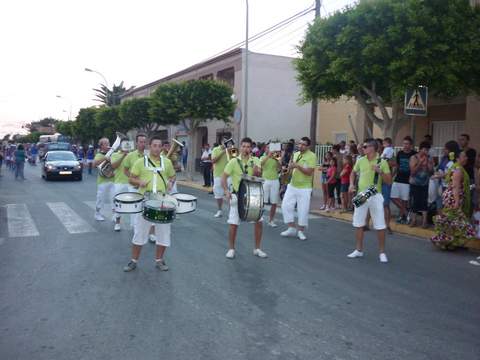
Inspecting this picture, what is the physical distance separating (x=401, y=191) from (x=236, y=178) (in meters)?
5.30

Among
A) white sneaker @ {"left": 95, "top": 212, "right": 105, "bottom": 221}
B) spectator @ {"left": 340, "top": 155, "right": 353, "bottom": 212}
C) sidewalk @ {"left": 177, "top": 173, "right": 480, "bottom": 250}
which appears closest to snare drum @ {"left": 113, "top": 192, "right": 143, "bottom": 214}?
white sneaker @ {"left": 95, "top": 212, "right": 105, "bottom": 221}

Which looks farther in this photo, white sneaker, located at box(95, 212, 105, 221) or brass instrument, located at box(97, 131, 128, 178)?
white sneaker, located at box(95, 212, 105, 221)

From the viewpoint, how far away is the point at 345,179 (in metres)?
13.0

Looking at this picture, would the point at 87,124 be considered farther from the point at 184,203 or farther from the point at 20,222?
the point at 184,203

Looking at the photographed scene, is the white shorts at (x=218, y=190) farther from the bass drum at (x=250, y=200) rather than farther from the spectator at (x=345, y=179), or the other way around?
the bass drum at (x=250, y=200)

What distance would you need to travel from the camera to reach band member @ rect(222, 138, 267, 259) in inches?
296

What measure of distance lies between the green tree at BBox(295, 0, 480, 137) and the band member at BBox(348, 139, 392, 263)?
4.84m

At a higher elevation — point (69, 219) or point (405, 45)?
point (405, 45)

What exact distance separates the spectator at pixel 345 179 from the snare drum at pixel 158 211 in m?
7.30

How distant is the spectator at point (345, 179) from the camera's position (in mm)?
12789

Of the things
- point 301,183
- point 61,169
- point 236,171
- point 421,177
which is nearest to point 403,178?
point 421,177

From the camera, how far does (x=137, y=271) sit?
22.1 feet

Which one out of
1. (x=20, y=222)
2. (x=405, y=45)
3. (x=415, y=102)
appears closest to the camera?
(x=415, y=102)

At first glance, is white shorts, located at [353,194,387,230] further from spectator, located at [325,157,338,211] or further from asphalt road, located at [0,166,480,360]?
spectator, located at [325,157,338,211]
